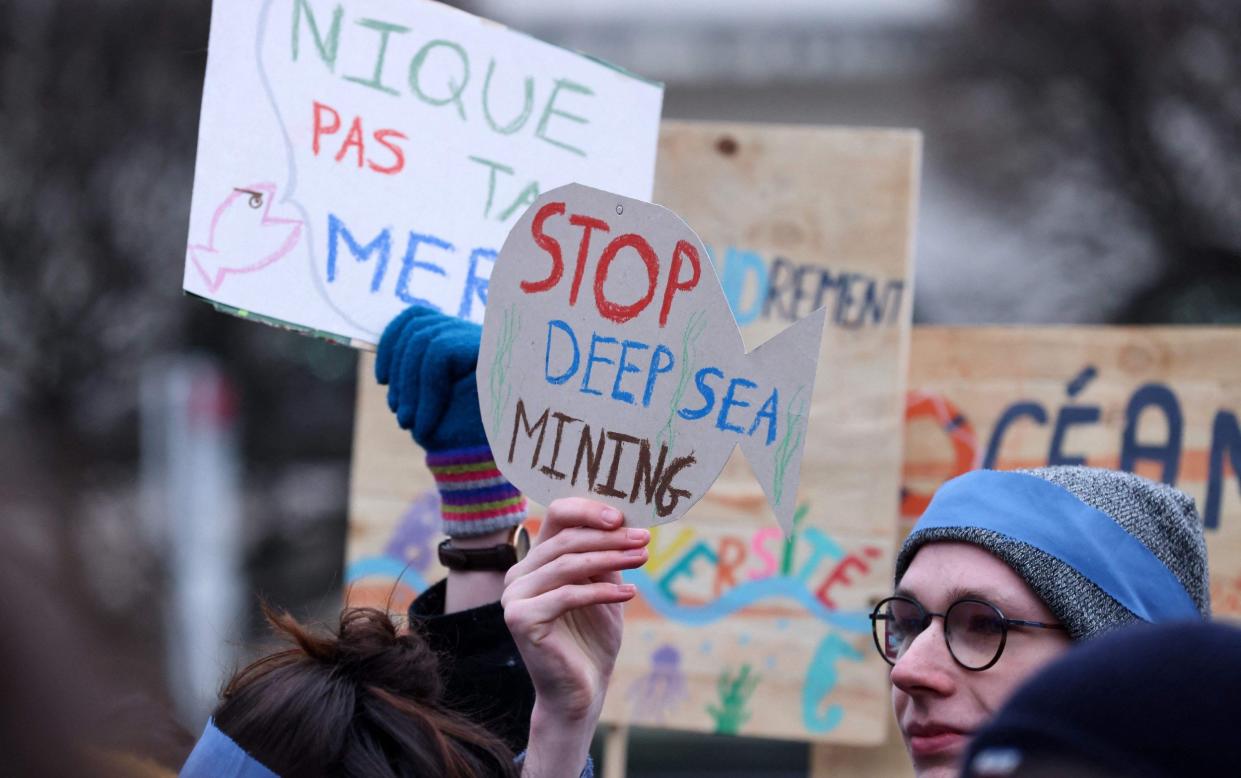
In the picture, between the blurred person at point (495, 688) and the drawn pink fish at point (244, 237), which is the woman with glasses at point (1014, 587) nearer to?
the blurred person at point (495, 688)

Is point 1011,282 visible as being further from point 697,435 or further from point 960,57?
point 697,435

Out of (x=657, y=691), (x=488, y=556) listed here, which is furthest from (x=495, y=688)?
(x=657, y=691)

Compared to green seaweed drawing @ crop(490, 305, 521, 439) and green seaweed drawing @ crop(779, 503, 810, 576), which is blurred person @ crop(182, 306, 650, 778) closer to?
green seaweed drawing @ crop(490, 305, 521, 439)

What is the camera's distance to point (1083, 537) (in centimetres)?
159

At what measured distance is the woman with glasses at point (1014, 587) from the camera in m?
1.56

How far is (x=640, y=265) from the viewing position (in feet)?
4.72

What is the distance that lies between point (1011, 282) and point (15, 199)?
5270 mm

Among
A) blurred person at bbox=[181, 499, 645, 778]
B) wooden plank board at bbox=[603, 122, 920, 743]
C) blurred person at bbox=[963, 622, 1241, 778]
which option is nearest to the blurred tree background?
wooden plank board at bbox=[603, 122, 920, 743]

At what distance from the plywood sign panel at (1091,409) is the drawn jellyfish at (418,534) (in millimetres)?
1073

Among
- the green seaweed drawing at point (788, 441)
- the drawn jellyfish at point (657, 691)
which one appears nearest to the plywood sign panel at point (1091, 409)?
the drawn jellyfish at point (657, 691)

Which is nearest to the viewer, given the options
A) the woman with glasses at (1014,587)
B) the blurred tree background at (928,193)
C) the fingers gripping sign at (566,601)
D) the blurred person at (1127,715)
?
the blurred person at (1127,715)

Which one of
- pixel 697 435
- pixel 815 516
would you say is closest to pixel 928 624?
pixel 697 435

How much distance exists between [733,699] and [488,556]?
4.59ft

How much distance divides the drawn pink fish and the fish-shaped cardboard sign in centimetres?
53
